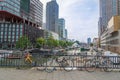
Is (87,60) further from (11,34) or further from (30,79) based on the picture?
(11,34)

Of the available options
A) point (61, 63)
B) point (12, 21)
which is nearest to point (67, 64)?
point (61, 63)

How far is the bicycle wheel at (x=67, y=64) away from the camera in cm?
1404

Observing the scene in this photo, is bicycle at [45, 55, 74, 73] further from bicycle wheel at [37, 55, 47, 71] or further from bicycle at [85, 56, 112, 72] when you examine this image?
bicycle at [85, 56, 112, 72]

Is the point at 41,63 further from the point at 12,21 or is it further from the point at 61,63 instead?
the point at 12,21

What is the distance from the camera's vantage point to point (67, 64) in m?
15.5

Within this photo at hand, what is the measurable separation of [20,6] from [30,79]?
9493cm

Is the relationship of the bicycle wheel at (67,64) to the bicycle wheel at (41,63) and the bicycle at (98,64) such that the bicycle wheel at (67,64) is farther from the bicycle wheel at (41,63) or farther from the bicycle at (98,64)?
the bicycle wheel at (41,63)

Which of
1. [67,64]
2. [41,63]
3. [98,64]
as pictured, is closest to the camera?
[98,64]

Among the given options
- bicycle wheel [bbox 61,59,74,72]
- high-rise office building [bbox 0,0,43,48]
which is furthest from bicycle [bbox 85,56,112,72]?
high-rise office building [bbox 0,0,43,48]

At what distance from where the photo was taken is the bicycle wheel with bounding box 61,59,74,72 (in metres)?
14.0

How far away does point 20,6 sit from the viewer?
334 feet

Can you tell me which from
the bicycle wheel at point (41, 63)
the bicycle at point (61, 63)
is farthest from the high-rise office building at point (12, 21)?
the bicycle at point (61, 63)

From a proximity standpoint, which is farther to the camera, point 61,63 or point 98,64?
point 61,63

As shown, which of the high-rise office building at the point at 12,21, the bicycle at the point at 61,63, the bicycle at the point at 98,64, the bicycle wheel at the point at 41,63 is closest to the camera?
the bicycle at the point at 98,64
